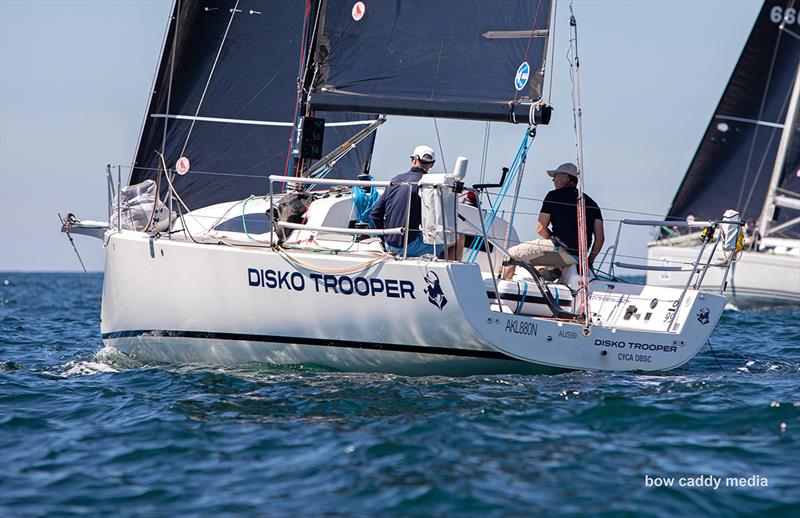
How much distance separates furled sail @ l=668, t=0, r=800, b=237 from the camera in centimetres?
2278

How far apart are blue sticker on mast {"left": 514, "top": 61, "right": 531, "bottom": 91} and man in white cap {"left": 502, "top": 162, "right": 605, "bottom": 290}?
2.71 feet

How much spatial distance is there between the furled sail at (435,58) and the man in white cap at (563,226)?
0.81m

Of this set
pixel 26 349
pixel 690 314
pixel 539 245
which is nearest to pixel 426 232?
pixel 539 245

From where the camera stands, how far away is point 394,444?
19.0 ft

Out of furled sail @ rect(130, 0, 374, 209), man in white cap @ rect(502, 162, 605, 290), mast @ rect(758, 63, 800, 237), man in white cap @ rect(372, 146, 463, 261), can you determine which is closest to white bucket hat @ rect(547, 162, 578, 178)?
man in white cap @ rect(502, 162, 605, 290)

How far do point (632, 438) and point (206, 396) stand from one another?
2983mm

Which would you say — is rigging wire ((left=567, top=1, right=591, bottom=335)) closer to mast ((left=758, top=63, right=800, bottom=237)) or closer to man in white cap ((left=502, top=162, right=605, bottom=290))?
man in white cap ((left=502, top=162, right=605, bottom=290))

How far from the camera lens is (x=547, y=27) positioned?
892cm

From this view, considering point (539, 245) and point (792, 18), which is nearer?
point (539, 245)

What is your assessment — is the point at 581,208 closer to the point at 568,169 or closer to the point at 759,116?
the point at 568,169

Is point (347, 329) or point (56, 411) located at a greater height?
point (347, 329)

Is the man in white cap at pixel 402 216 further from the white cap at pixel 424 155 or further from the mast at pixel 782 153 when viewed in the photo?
the mast at pixel 782 153

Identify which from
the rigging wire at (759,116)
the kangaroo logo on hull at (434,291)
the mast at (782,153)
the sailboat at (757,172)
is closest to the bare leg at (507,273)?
the kangaroo logo on hull at (434,291)

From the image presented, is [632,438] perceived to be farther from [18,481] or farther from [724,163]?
[724,163]
